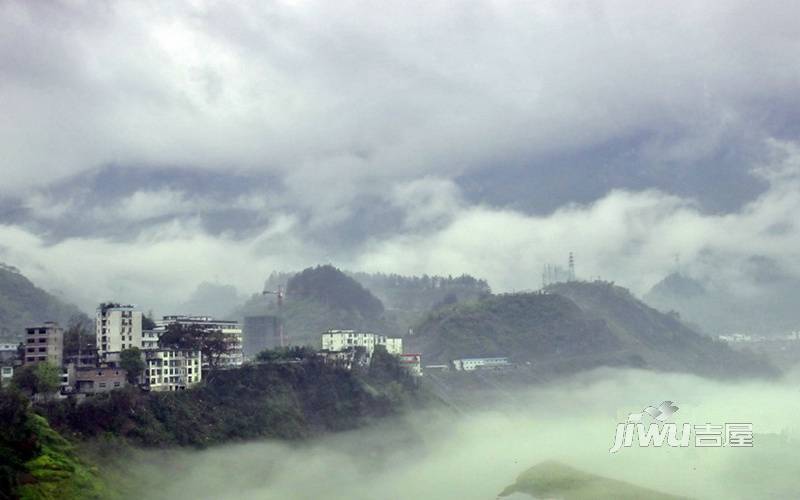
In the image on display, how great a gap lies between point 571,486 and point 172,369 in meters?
26.1

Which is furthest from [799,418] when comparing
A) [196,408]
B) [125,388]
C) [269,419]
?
[125,388]

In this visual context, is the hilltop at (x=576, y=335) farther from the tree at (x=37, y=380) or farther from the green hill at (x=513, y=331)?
the tree at (x=37, y=380)

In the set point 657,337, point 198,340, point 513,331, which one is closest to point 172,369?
point 198,340

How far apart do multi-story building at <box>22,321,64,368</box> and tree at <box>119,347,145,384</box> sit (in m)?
3.86

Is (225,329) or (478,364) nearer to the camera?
(225,329)

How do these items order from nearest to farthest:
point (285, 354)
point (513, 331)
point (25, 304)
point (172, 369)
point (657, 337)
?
point (172, 369)
point (285, 354)
point (25, 304)
point (513, 331)
point (657, 337)

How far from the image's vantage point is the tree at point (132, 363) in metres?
53.7

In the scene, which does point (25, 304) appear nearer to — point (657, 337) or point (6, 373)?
point (6, 373)

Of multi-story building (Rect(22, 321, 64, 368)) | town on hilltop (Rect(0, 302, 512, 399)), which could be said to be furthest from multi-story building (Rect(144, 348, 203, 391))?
multi-story building (Rect(22, 321, 64, 368))

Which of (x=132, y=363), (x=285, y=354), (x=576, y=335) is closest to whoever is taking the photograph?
(x=132, y=363)

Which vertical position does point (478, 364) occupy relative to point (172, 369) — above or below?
below

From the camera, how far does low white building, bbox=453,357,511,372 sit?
11362 centimetres

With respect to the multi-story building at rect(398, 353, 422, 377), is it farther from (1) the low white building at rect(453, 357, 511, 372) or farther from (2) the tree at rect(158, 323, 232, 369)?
(2) the tree at rect(158, 323, 232, 369)

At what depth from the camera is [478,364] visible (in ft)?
380
